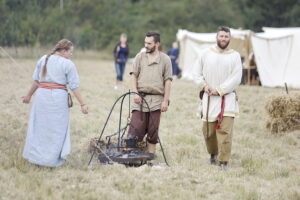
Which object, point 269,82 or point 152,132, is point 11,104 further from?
point 269,82

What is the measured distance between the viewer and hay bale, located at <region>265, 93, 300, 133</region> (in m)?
8.84

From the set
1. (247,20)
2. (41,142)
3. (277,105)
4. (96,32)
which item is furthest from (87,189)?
(247,20)

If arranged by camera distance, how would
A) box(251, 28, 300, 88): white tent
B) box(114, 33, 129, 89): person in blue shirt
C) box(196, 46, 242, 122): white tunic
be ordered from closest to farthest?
box(196, 46, 242, 122): white tunic < box(114, 33, 129, 89): person in blue shirt < box(251, 28, 300, 88): white tent

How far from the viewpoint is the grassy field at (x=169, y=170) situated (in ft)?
16.4

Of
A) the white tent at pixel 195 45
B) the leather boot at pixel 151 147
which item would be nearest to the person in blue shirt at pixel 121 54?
the white tent at pixel 195 45

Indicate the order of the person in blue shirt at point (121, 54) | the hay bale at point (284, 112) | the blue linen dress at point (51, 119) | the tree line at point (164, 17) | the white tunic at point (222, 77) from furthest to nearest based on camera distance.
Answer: the tree line at point (164, 17)
the person in blue shirt at point (121, 54)
the hay bale at point (284, 112)
the white tunic at point (222, 77)
the blue linen dress at point (51, 119)

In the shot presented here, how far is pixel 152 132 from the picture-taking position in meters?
6.50

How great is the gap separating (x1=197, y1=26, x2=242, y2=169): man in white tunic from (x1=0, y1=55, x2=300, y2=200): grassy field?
38cm

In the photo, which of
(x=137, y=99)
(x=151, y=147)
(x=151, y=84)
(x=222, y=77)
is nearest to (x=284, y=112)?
(x=222, y=77)

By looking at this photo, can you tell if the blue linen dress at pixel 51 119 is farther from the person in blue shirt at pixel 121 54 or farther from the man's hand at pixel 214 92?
the person in blue shirt at pixel 121 54

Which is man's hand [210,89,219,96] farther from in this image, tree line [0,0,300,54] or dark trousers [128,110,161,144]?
tree line [0,0,300,54]

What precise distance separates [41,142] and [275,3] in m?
44.1

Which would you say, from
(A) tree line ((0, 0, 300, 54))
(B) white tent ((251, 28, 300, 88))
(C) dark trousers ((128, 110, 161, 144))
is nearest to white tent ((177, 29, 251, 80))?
(B) white tent ((251, 28, 300, 88))

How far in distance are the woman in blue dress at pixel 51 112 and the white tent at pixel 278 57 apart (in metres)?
12.3
